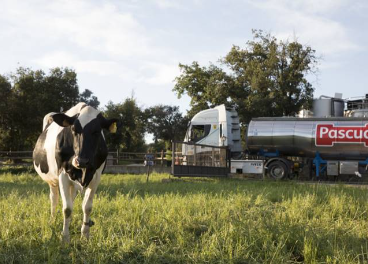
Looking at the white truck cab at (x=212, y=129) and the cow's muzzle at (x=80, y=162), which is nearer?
the cow's muzzle at (x=80, y=162)

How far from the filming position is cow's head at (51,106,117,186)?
15.0 ft

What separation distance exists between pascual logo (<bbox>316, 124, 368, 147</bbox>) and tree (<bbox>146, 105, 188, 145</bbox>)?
120ft

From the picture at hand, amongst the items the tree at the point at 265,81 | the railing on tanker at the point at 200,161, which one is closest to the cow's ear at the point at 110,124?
the railing on tanker at the point at 200,161

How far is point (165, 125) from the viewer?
190 ft

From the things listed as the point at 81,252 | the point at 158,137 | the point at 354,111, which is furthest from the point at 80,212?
the point at 158,137

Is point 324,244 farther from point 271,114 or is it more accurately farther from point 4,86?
point 4,86

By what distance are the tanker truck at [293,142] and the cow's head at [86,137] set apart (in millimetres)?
12292

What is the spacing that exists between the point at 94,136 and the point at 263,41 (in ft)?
108

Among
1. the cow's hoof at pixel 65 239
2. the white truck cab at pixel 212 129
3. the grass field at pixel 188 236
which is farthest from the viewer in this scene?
the white truck cab at pixel 212 129

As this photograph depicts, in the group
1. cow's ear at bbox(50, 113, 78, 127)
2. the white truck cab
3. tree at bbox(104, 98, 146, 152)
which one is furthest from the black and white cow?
tree at bbox(104, 98, 146, 152)

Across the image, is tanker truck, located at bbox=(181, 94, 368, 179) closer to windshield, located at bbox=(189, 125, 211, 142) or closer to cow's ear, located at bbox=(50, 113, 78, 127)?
windshield, located at bbox=(189, 125, 211, 142)

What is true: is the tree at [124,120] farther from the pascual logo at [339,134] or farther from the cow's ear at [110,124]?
the cow's ear at [110,124]

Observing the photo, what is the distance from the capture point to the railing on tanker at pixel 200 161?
16328 mm

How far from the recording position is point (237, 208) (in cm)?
709
